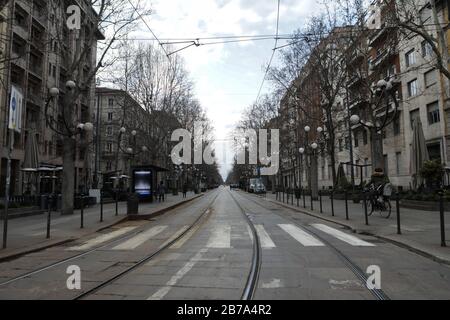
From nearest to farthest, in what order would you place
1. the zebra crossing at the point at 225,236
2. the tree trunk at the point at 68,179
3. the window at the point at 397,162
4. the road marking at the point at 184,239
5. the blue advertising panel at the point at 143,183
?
the road marking at the point at 184,239
the zebra crossing at the point at 225,236
the tree trunk at the point at 68,179
the blue advertising panel at the point at 143,183
the window at the point at 397,162

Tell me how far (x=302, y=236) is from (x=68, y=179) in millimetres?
14385

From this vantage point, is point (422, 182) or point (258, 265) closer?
point (258, 265)

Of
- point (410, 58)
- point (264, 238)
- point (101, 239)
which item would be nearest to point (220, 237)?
point (264, 238)

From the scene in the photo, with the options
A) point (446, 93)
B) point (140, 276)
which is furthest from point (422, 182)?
point (140, 276)

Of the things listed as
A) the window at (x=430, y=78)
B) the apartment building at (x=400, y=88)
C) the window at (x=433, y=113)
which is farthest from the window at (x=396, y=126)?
the window at (x=430, y=78)

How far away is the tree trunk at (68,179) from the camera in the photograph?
22.1 m

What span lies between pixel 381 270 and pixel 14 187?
1672 inches

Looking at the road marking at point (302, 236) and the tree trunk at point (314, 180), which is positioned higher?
the tree trunk at point (314, 180)

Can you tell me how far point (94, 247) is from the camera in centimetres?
1132

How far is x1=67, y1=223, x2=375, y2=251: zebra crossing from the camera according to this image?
37.3 feet

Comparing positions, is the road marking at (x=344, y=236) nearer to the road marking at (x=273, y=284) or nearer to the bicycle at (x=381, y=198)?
the bicycle at (x=381, y=198)

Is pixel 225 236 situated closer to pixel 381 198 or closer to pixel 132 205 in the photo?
pixel 381 198
